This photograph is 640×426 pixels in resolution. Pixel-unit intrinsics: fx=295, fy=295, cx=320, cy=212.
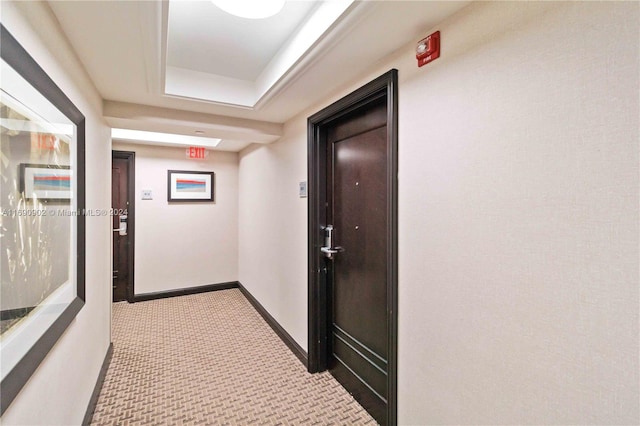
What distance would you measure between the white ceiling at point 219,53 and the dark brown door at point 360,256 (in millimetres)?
401

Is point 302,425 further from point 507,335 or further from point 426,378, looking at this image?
point 507,335

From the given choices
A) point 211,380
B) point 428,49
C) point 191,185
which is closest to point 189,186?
point 191,185

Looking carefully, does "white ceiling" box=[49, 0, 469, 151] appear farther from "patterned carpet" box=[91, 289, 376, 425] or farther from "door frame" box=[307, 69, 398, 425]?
"patterned carpet" box=[91, 289, 376, 425]

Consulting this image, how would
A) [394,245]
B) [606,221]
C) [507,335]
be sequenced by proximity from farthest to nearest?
[394,245] → [507,335] → [606,221]

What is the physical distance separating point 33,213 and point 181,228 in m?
3.42

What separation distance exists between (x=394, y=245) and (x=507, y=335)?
642mm

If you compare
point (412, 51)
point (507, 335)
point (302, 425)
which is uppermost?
point (412, 51)

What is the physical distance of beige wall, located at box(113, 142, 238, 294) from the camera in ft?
13.4

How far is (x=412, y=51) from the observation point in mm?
1484

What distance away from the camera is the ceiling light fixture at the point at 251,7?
1445 mm

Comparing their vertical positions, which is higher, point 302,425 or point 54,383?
point 54,383

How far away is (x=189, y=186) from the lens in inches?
170

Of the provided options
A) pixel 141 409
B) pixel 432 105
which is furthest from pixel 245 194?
pixel 432 105

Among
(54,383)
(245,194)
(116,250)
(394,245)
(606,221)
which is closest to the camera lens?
(606,221)
